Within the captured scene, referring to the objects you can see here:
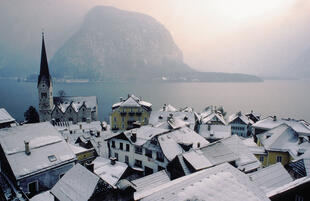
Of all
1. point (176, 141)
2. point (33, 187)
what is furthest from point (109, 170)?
point (176, 141)

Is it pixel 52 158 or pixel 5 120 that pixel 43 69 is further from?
pixel 52 158

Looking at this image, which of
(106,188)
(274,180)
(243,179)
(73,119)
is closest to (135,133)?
(106,188)

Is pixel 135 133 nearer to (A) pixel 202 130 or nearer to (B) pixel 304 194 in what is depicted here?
(A) pixel 202 130

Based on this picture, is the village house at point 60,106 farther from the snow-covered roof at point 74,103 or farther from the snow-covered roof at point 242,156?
the snow-covered roof at point 242,156

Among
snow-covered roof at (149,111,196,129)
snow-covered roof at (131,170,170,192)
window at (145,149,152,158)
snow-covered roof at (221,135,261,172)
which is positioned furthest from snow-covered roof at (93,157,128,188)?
snow-covered roof at (149,111,196,129)

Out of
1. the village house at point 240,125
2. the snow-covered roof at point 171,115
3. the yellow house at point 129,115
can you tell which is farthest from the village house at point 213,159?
the village house at point 240,125
